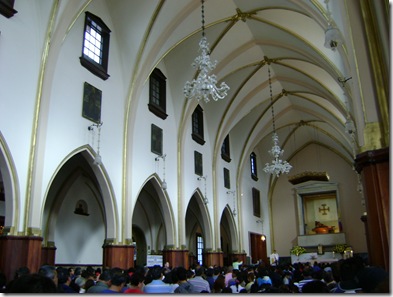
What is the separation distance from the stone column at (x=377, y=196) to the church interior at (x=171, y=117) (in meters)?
0.02

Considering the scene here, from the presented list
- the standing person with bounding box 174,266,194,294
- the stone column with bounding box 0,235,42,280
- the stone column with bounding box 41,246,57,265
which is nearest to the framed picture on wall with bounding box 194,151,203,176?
the stone column with bounding box 41,246,57,265

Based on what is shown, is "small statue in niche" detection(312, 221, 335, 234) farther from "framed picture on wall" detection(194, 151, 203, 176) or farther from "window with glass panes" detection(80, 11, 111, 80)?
"window with glass panes" detection(80, 11, 111, 80)

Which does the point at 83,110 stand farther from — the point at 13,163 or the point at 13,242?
the point at 13,242

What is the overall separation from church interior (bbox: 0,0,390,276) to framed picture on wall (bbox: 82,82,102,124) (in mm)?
49

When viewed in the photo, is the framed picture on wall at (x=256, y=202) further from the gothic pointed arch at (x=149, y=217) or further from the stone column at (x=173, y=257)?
the stone column at (x=173, y=257)

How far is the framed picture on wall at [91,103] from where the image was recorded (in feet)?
38.1

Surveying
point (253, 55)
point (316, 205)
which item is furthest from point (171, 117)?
point (316, 205)

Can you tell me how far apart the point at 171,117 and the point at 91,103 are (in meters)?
5.05

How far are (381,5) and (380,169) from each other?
7.77 feet

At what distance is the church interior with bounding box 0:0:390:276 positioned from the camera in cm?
862

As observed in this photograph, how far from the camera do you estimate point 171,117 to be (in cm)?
1645

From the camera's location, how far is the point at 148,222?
754 inches

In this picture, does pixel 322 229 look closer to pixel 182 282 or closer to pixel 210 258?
pixel 210 258

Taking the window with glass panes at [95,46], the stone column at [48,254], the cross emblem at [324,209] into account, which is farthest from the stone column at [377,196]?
the cross emblem at [324,209]
